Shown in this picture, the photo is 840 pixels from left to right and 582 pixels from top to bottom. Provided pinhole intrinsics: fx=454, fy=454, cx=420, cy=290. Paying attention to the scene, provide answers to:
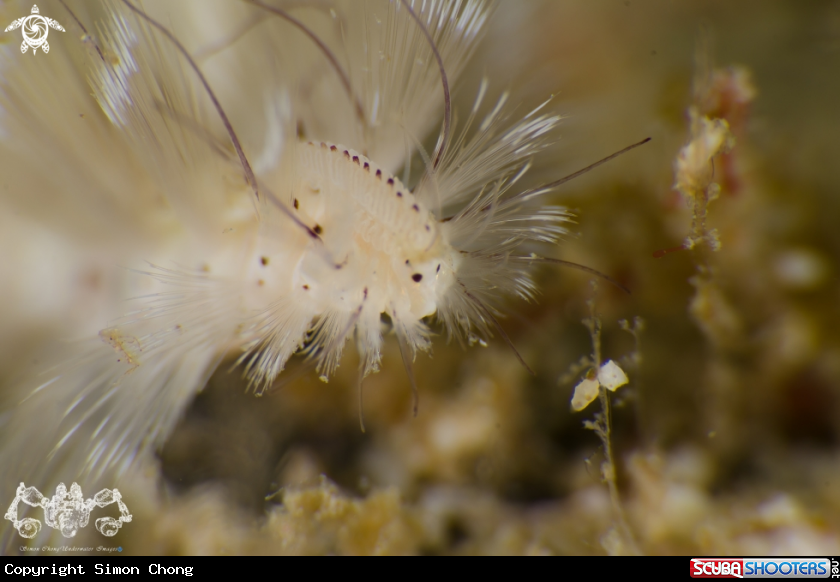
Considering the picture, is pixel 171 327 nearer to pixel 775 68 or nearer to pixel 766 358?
pixel 766 358

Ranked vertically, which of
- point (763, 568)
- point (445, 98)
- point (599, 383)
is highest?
point (445, 98)

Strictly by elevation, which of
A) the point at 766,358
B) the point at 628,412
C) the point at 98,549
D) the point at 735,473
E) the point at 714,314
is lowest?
the point at 98,549

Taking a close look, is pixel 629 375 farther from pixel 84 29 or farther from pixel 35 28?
pixel 35 28

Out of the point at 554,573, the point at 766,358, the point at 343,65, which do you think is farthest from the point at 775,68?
the point at 554,573

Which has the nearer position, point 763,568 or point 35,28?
point 763,568

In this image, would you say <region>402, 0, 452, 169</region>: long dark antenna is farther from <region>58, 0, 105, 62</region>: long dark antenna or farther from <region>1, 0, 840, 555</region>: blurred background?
<region>58, 0, 105, 62</region>: long dark antenna

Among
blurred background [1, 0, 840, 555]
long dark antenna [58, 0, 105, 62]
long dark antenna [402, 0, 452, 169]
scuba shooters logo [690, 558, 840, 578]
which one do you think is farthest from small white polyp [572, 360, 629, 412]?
long dark antenna [58, 0, 105, 62]

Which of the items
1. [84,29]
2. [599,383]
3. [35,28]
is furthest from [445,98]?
[35,28]

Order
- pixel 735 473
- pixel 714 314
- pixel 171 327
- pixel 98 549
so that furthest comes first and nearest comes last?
1. pixel 98 549
2. pixel 171 327
3. pixel 714 314
4. pixel 735 473
